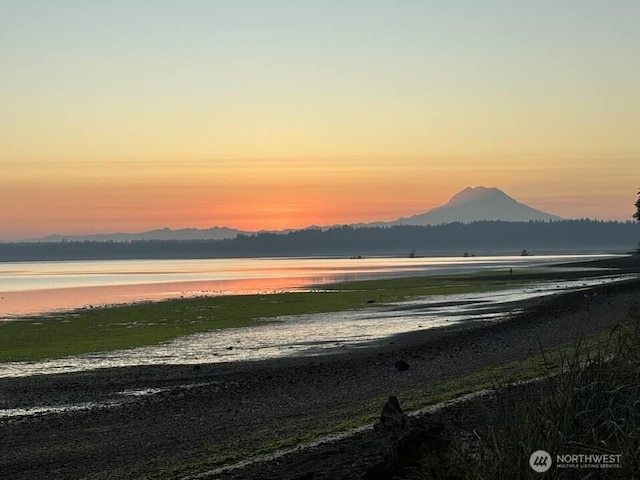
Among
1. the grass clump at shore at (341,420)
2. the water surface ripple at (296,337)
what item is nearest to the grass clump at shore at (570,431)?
the grass clump at shore at (341,420)

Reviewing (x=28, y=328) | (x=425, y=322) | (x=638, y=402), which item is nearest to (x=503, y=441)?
(x=638, y=402)

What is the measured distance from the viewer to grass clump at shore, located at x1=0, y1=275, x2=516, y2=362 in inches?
1280

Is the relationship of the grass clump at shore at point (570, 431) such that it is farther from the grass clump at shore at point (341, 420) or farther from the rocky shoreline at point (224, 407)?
the rocky shoreline at point (224, 407)

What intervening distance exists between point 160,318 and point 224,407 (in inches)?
1060

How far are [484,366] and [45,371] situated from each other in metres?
14.1

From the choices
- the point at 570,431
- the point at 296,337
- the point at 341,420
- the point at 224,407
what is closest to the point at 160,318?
the point at 296,337

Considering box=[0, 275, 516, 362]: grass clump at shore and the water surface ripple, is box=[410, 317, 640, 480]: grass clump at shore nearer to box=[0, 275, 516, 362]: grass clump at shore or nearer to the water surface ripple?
the water surface ripple

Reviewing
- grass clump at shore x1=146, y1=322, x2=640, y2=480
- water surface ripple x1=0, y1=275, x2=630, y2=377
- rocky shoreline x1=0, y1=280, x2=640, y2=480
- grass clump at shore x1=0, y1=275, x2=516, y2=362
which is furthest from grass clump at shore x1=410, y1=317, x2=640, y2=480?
grass clump at shore x1=0, y1=275, x2=516, y2=362

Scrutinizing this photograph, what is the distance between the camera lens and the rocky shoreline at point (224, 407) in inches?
445

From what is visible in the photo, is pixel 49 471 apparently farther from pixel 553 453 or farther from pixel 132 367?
pixel 132 367

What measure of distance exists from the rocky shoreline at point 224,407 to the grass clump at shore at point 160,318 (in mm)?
8737

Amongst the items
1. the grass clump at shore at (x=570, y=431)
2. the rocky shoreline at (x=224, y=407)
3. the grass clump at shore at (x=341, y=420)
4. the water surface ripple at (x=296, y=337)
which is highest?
the grass clump at shore at (x=570, y=431)

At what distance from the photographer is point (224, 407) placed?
17.6 meters

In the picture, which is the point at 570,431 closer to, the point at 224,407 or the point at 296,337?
the point at 224,407
